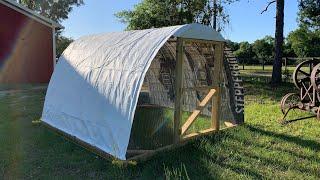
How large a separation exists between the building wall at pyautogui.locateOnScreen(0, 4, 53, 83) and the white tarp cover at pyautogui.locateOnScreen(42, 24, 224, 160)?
8165 millimetres

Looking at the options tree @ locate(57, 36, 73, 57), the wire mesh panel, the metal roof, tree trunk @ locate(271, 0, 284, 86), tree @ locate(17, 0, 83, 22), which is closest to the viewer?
the wire mesh panel

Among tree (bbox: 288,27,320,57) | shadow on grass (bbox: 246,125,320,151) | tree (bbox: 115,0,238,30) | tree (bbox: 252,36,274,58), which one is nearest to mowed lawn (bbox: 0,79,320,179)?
shadow on grass (bbox: 246,125,320,151)

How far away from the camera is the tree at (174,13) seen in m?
22.5

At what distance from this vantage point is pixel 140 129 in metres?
7.19

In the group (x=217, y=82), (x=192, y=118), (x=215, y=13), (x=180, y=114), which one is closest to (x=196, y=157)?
(x=180, y=114)

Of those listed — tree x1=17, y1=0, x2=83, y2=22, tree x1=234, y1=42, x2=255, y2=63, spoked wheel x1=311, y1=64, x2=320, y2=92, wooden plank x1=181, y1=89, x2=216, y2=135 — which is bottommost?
wooden plank x1=181, y1=89, x2=216, y2=135

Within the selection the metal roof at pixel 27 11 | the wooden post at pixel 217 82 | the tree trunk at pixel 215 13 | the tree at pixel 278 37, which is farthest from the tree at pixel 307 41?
the wooden post at pixel 217 82

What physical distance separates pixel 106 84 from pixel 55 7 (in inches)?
1395

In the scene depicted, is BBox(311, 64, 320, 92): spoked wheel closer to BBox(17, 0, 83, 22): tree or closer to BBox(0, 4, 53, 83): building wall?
BBox(0, 4, 53, 83): building wall

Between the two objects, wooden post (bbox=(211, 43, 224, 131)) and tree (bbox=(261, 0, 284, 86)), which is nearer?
wooden post (bbox=(211, 43, 224, 131))

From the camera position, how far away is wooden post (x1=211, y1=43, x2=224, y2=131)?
6961mm

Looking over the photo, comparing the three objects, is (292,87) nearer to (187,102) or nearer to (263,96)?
(263,96)

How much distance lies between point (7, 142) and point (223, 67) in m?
4.34

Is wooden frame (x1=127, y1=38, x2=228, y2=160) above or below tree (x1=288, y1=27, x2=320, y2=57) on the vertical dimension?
below
